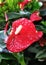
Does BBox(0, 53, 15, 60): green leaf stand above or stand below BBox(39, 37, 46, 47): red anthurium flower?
below

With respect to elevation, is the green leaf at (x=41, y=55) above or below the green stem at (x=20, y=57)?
above

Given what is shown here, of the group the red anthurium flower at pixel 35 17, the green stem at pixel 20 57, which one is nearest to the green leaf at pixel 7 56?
the green stem at pixel 20 57

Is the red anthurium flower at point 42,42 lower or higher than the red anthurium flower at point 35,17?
lower

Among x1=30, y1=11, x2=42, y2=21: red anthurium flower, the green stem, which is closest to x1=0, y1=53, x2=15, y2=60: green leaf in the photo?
the green stem

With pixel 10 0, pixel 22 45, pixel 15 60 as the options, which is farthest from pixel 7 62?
pixel 10 0

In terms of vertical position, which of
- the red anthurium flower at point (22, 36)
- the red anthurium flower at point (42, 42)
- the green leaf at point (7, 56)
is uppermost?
the red anthurium flower at point (22, 36)

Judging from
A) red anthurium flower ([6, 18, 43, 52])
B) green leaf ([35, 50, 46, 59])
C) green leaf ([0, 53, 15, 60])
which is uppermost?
red anthurium flower ([6, 18, 43, 52])

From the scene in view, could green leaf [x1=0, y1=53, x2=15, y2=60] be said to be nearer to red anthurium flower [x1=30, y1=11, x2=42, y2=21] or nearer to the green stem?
the green stem

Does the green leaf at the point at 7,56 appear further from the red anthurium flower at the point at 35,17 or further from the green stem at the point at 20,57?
the red anthurium flower at the point at 35,17
